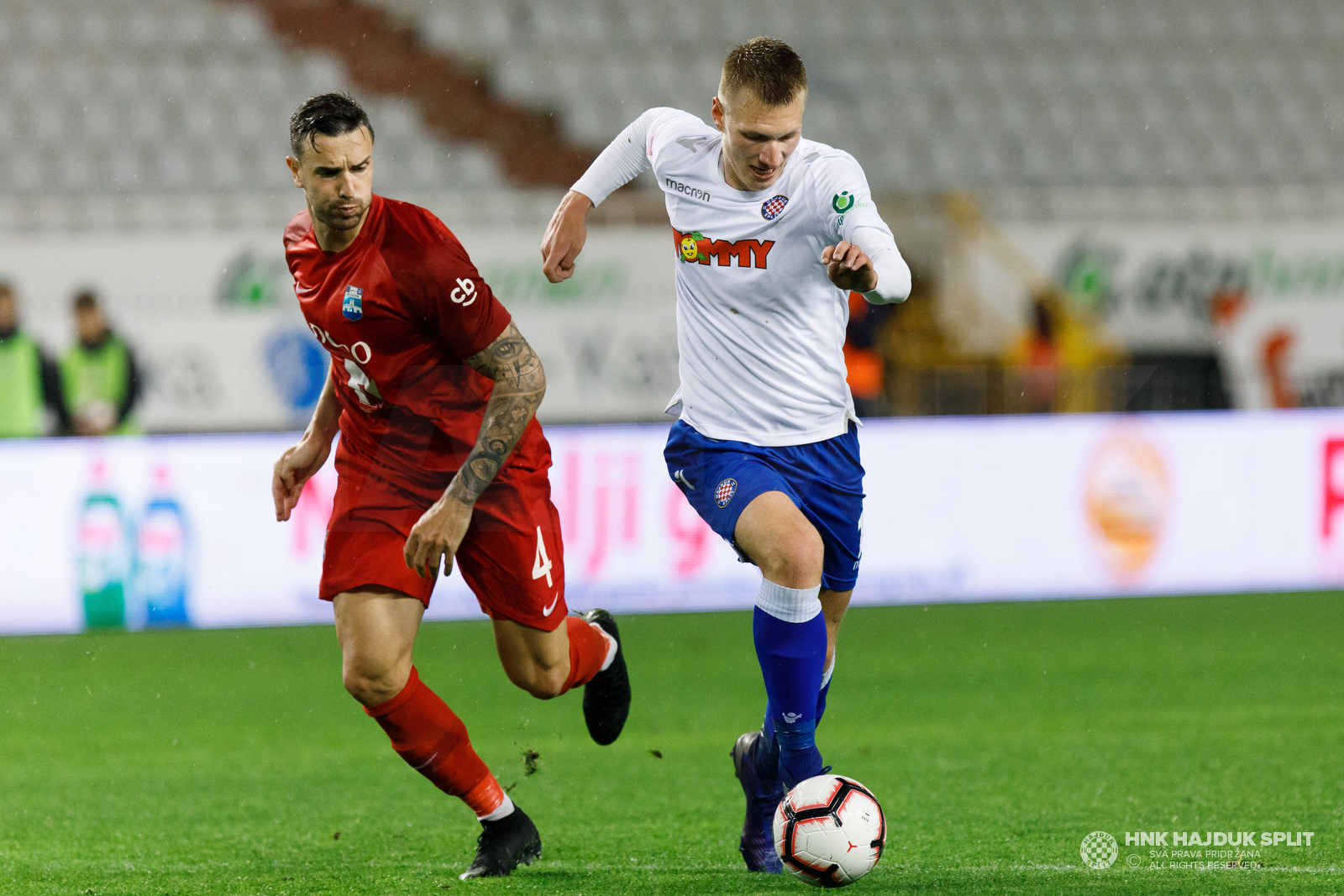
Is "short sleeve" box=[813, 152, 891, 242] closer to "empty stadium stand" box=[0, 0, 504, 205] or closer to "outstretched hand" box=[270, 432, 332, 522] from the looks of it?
"outstretched hand" box=[270, 432, 332, 522]

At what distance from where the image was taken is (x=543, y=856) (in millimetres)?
4090

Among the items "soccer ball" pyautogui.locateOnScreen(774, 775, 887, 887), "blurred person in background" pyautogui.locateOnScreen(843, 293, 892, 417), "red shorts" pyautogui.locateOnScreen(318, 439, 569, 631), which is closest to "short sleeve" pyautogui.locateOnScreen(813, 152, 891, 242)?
"red shorts" pyautogui.locateOnScreen(318, 439, 569, 631)

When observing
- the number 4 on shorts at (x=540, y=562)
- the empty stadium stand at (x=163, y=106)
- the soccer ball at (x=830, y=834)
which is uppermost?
the empty stadium stand at (x=163, y=106)

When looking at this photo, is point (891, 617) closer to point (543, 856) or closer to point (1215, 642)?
point (1215, 642)

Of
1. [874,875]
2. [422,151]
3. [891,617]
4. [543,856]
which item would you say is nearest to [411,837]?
[543,856]

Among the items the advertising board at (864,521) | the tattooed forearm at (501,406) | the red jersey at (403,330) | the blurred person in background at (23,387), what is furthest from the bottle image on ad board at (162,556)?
the tattooed forearm at (501,406)

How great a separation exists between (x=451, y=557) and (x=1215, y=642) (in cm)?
546

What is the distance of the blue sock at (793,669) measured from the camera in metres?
3.58

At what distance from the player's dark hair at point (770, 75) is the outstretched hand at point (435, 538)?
1194 mm

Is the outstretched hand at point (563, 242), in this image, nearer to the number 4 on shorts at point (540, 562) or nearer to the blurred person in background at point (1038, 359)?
the number 4 on shorts at point (540, 562)

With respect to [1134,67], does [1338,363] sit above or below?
below

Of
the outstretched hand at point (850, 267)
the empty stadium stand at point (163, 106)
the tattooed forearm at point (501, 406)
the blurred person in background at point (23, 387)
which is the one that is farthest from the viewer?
the empty stadium stand at point (163, 106)

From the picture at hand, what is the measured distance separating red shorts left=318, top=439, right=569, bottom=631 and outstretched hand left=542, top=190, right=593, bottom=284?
0.56m

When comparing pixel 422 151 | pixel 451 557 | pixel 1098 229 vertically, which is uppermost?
pixel 422 151
